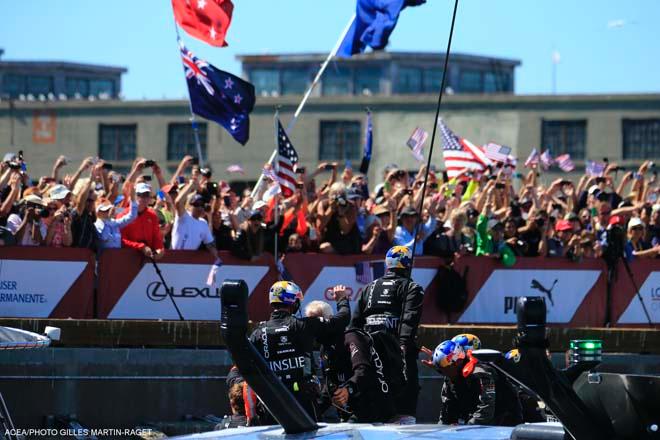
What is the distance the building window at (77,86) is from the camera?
59.9 metres

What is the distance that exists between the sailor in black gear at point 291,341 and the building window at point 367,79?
167 feet

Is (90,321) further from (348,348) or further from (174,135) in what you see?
(174,135)

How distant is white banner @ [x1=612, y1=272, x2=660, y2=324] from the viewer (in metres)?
17.9

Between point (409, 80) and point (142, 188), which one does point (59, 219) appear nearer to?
point (142, 188)

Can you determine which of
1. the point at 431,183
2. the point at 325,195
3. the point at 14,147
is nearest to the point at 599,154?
the point at 14,147

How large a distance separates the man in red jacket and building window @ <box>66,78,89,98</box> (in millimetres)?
45834

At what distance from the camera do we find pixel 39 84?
59719 millimetres

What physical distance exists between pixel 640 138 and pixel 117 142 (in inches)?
708

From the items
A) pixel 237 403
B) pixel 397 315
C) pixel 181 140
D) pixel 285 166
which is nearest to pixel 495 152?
pixel 285 166

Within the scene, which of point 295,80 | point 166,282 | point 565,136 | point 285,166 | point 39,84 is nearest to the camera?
point 166,282

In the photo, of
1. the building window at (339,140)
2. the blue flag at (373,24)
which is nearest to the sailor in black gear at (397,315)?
the blue flag at (373,24)

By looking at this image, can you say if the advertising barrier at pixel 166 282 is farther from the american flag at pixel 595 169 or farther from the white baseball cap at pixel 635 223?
the american flag at pixel 595 169

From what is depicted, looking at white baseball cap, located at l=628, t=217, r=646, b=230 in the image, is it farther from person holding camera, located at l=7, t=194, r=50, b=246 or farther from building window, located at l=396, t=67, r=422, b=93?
building window, located at l=396, t=67, r=422, b=93

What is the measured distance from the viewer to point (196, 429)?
→ 48.4 ft
